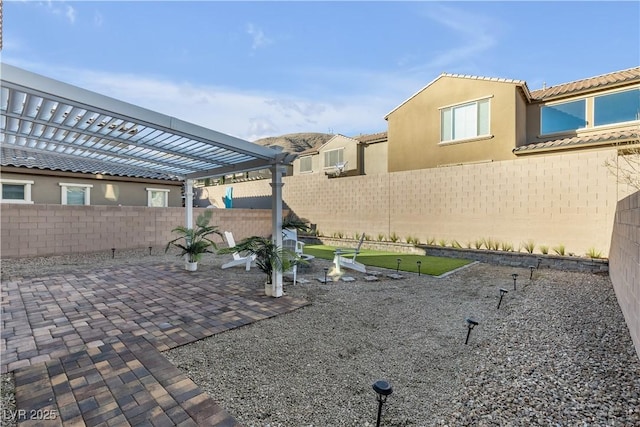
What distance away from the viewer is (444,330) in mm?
4582

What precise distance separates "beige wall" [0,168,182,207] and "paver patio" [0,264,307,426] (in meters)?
7.21

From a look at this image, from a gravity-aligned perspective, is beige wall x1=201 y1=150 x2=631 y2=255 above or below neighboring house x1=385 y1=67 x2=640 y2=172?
below

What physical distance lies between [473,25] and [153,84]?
1225 centimetres

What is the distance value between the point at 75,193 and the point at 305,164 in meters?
15.5

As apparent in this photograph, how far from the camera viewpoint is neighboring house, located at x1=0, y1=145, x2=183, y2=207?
1185 centimetres

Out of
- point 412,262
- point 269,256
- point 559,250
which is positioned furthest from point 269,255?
point 559,250

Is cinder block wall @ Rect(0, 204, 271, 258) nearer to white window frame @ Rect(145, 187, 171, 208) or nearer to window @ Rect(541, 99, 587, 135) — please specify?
white window frame @ Rect(145, 187, 171, 208)

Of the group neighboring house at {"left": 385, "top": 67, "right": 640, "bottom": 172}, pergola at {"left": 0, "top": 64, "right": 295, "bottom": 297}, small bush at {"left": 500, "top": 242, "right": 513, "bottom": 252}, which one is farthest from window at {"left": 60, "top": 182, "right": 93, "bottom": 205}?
small bush at {"left": 500, "top": 242, "right": 513, "bottom": 252}

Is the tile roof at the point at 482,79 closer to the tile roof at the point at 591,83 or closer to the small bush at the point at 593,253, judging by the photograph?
the tile roof at the point at 591,83

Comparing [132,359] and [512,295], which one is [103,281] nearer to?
[132,359]

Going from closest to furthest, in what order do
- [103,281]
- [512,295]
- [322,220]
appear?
1. [512,295]
2. [103,281]
3. [322,220]

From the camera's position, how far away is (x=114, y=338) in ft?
13.4

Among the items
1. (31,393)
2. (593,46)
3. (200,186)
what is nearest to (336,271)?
(31,393)

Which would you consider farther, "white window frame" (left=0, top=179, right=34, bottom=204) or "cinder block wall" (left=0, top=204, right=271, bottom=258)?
"white window frame" (left=0, top=179, right=34, bottom=204)
